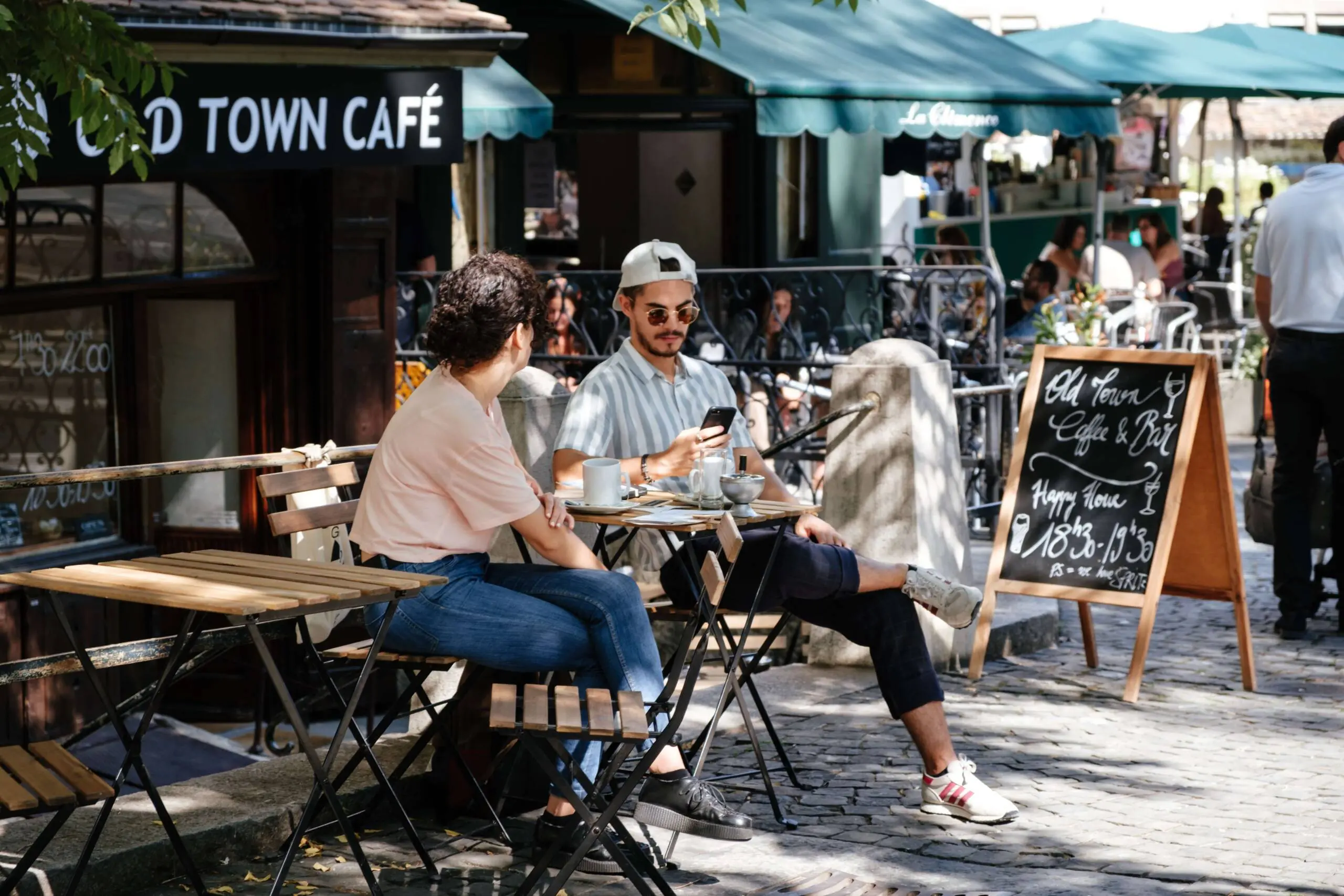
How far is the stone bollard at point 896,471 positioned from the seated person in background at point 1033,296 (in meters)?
6.23

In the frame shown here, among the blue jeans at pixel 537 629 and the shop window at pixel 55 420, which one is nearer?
the blue jeans at pixel 537 629

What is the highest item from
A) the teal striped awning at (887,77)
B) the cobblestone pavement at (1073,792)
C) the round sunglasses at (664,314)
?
the teal striped awning at (887,77)

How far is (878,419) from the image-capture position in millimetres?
7402

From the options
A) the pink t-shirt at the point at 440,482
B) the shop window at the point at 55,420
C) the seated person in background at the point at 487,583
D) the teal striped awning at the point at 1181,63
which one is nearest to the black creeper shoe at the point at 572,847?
the seated person in background at the point at 487,583

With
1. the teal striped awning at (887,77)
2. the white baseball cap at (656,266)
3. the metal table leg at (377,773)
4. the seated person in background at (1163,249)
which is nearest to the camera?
the metal table leg at (377,773)

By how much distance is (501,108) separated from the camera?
10.8m

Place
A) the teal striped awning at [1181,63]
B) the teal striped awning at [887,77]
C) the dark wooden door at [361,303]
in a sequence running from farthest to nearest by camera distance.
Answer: the teal striped awning at [1181,63] → the teal striped awning at [887,77] → the dark wooden door at [361,303]

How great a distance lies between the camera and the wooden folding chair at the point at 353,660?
16.6 feet

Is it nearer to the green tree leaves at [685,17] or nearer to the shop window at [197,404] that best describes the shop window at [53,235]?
the shop window at [197,404]

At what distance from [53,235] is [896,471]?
350 cm

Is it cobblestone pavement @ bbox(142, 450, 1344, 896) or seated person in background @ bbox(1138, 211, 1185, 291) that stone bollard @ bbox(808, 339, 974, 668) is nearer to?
cobblestone pavement @ bbox(142, 450, 1344, 896)

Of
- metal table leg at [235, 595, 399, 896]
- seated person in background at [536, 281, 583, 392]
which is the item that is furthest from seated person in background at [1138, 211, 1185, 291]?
metal table leg at [235, 595, 399, 896]

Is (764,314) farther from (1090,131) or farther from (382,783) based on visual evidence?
(382,783)

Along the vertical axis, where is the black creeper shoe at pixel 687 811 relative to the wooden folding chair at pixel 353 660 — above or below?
below
